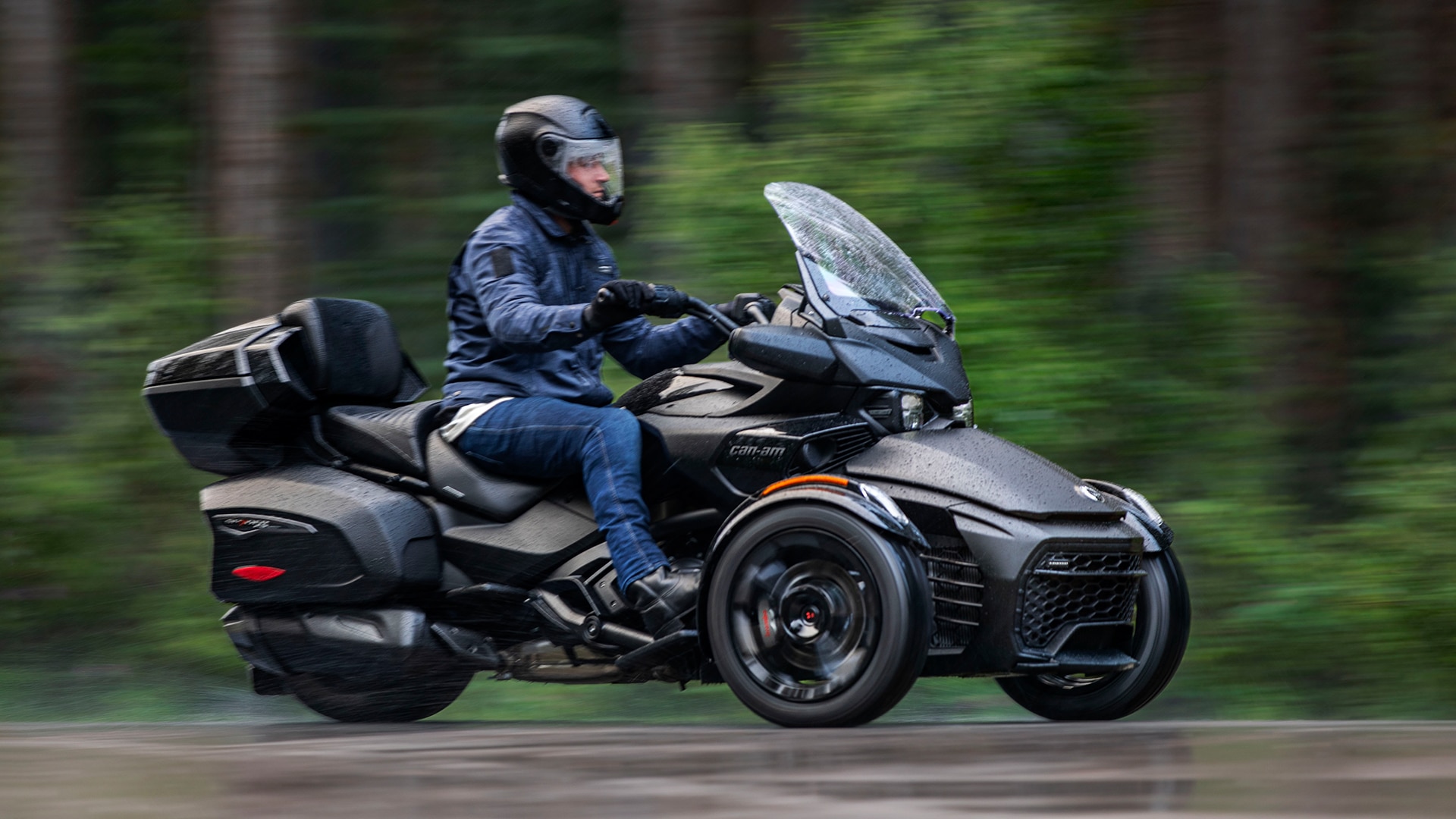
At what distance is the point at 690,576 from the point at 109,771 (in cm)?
177

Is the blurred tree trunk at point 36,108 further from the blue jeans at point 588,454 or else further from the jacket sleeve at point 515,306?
the blue jeans at point 588,454

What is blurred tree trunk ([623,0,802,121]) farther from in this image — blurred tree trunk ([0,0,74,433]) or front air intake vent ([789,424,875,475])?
front air intake vent ([789,424,875,475])

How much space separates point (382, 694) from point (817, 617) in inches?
77.6

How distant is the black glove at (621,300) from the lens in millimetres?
5332

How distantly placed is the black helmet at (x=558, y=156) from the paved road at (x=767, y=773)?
1.77 m

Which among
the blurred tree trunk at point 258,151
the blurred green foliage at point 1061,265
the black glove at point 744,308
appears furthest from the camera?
the blurred tree trunk at point 258,151

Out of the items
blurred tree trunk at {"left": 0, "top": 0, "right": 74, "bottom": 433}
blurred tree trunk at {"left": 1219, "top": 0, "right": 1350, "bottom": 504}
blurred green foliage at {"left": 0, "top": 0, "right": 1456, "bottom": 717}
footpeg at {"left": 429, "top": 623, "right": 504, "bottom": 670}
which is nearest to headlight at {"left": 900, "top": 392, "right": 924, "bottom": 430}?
footpeg at {"left": 429, "top": 623, "right": 504, "bottom": 670}

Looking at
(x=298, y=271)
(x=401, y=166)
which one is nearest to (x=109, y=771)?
(x=298, y=271)

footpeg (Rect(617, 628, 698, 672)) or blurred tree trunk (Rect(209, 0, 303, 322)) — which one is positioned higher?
blurred tree trunk (Rect(209, 0, 303, 322))

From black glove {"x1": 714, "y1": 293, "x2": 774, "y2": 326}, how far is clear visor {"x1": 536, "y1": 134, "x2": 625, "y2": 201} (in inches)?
23.5

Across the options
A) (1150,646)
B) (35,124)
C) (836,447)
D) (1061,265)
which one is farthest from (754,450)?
(35,124)

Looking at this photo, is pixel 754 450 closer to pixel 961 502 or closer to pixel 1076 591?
pixel 961 502

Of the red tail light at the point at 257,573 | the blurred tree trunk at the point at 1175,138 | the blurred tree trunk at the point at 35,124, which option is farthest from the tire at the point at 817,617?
the blurred tree trunk at the point at 35,124

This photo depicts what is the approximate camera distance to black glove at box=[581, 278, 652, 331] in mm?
5332
